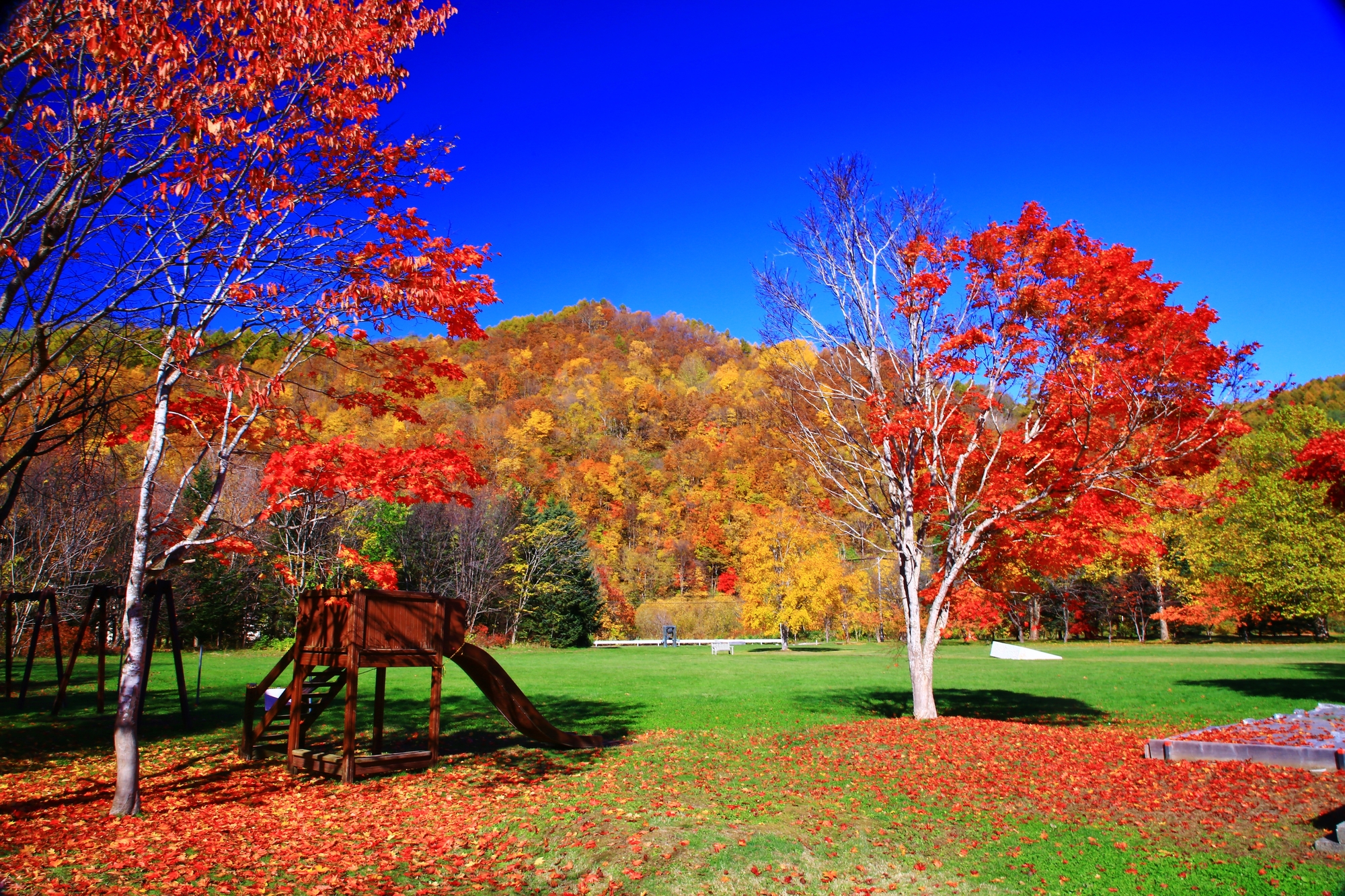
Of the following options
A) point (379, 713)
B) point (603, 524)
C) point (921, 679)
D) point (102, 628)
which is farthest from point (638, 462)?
point (379, 713)

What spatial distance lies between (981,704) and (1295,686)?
28.5 ft

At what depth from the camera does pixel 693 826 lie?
710cm

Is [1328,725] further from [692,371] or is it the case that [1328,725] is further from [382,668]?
[692,371]

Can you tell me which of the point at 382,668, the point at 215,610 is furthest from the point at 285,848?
the point at 215,610

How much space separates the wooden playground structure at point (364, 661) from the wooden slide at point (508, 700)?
0.02 metres

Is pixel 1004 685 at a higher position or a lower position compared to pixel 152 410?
lower

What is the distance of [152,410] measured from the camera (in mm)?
9195

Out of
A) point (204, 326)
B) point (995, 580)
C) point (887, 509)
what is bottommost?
point (995, 580)

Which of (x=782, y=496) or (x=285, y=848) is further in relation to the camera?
(x=782, y=496)

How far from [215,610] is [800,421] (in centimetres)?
2881

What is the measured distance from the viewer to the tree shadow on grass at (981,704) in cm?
1544

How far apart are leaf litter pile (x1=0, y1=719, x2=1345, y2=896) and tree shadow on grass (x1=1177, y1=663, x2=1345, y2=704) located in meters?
10.5

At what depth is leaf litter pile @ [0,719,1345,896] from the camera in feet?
18.9

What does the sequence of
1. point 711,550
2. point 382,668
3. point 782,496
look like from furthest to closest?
point 711,550 < point 782,496 < point 382,668
